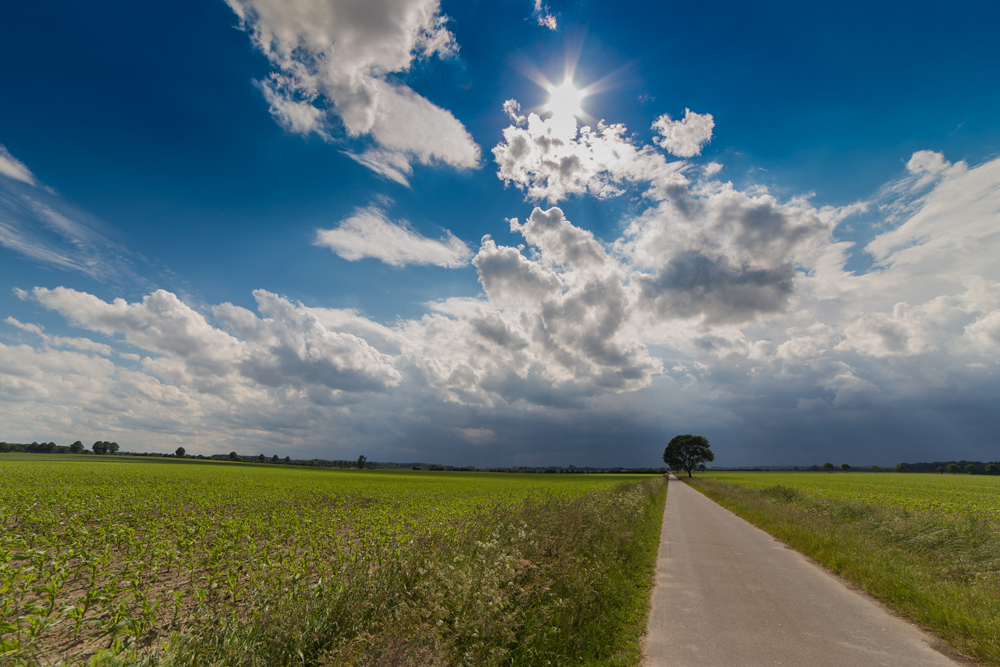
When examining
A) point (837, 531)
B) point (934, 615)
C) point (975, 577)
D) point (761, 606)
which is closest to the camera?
point (934, 615)

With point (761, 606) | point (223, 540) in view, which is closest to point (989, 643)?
point (761, 606)

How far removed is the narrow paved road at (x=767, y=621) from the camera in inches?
267

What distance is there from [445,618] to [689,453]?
132 m

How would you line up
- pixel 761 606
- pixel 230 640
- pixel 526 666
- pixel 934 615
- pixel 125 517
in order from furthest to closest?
pixel 125 517 < pixel 761 606 < pixel 934 615 < pixel 526 666 < pixel 230 640

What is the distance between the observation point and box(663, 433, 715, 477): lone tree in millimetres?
119562

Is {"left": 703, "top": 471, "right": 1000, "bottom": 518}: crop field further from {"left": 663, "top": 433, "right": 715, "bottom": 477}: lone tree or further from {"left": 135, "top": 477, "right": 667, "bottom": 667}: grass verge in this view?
{"left": 663, "top": 433, "right": 715, "bottom": 477}: lone tree

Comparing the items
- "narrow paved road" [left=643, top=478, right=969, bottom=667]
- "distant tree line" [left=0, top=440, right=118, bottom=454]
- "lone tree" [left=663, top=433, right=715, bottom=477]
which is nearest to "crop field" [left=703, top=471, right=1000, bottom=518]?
"narrow paved road" [left=643, top=478, right=969, bottom=667]

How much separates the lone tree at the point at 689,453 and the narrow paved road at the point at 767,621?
11918 centimetres

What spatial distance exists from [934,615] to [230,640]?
12.5 meters

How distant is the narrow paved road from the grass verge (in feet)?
2.39

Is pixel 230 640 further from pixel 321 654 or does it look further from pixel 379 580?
pixel 379 580

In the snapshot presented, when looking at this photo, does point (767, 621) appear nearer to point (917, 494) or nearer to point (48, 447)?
point (917, 494)

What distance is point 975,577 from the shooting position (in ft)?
34.5

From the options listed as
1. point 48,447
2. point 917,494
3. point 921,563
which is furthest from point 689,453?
point 48,447
